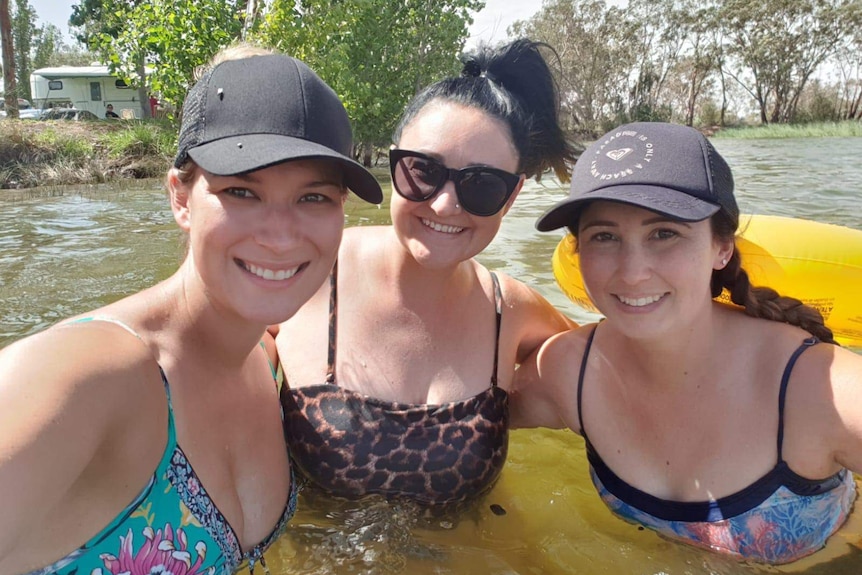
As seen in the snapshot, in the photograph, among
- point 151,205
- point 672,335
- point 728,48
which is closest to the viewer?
point 672,335

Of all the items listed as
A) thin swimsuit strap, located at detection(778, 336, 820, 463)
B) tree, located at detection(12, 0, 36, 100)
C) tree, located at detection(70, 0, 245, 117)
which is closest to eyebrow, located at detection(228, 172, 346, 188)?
thin swimsuit strap, located at detection(778, 336, 820, 463)

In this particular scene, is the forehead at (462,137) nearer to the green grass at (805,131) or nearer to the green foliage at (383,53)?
the green foliage at (383,53)

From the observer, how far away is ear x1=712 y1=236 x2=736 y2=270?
2.21 m

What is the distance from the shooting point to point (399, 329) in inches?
102

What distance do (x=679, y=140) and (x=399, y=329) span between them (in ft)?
4.13

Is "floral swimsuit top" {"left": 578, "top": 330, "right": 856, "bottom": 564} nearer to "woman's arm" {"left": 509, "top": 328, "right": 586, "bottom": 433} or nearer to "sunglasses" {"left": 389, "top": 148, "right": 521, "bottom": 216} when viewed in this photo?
"woman's arm" {"left": 509, "top": 328, "right": 586, "bottom": 433}

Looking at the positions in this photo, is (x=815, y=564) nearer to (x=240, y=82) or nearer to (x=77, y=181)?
(x=240, y=82)

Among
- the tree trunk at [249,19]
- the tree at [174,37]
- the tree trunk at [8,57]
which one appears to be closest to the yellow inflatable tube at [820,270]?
the tree trunk at [249,19]

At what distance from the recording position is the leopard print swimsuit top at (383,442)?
2.38 m

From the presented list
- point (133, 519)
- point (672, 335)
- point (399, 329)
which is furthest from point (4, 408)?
point (672, 335)

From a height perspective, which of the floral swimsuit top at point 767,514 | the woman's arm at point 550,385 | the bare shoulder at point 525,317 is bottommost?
the floral swimsuit top at point 767,514

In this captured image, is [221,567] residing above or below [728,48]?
below

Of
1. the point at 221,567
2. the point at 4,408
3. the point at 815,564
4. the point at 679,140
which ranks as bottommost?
the point at 815,564

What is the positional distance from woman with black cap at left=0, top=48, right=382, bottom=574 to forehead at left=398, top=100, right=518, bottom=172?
1.90 ft
